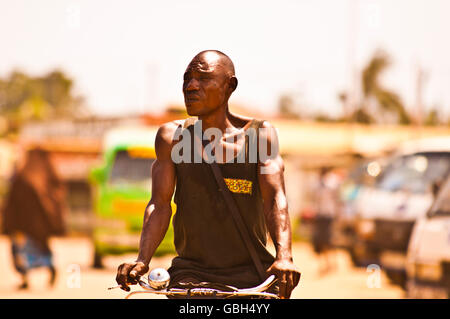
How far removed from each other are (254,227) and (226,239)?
12cm

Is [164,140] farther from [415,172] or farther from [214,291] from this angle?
[415,172]

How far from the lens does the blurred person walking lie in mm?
13438

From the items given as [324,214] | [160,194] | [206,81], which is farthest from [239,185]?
[324,214]

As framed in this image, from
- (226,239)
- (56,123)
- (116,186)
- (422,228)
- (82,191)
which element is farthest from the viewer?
(56,123)

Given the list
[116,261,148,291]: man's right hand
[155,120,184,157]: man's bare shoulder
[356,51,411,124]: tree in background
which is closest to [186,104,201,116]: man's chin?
[155,120,184,157]: man's bare shoulder

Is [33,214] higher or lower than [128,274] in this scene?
lower

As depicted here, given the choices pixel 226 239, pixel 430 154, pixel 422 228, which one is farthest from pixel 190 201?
pixel 430 154

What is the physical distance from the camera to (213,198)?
3.64m

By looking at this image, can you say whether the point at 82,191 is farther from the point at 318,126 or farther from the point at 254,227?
the point at 254,227

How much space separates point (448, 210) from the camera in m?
9.21

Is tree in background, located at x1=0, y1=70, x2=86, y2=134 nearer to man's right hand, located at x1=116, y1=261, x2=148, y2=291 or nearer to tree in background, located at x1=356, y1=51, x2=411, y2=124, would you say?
tree in background, located at x1=356, y1=51, x2=411, y2=124

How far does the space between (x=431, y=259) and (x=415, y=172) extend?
4938mm

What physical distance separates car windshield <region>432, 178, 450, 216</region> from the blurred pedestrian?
7.45 m

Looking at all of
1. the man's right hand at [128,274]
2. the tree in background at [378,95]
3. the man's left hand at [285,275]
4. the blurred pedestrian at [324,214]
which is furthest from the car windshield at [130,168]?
the tree in background at [378,95]
